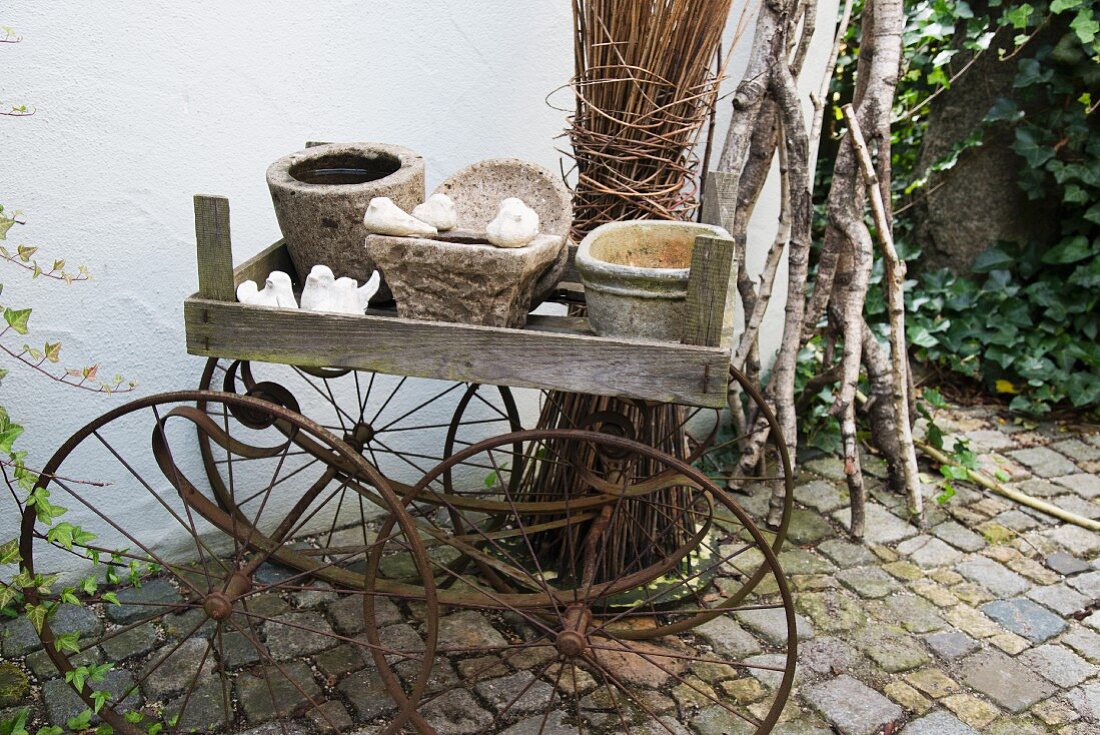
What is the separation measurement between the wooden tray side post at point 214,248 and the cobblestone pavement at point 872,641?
1018 millimetres

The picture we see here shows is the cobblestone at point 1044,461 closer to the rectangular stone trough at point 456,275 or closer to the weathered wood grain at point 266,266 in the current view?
the rectangular stone trough at point 456,275

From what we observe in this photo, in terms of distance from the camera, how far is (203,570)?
2.52 m

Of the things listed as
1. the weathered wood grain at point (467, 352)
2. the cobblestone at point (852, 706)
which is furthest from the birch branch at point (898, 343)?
the weathered wood grain at point (467, 352)

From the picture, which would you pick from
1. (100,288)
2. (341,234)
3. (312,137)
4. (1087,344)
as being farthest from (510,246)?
(1087,344)

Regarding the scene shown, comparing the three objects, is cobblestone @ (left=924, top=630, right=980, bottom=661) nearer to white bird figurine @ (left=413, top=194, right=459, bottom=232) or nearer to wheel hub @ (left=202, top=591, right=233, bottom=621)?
white bird figurine @ (left=413, top=194, right=459, bottom=232)

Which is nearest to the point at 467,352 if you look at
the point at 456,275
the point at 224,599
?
the point at 456,275

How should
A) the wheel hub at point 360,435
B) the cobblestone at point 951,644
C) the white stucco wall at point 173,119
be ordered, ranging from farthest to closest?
1. the wheel hub at point 360,435
2. the cobblestone at point 951,644
3. the white stucco wall at point 173,119

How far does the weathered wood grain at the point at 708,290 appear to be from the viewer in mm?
2002

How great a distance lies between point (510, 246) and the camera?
213 centimetres

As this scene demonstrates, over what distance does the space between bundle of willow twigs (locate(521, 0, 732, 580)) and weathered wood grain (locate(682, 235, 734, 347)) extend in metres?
0.59

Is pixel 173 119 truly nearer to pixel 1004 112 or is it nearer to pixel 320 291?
pixel 320 291

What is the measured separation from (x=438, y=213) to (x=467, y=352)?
34 centimetres

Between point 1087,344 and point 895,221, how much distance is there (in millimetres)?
984

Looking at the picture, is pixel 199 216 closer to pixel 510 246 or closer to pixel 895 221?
pixel 510 246
